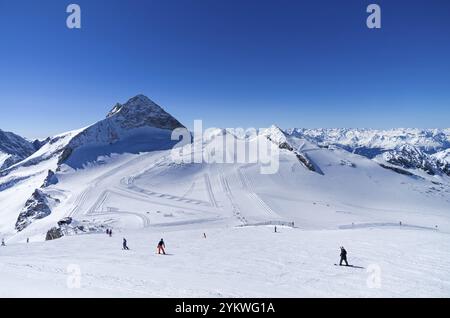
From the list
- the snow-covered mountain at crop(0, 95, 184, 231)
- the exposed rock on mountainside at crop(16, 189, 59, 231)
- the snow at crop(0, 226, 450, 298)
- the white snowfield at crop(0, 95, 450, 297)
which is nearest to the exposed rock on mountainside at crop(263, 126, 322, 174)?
the white snowfield at crop(0, 95, 450, 297)

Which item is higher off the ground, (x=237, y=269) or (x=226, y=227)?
(x=237, y=269)

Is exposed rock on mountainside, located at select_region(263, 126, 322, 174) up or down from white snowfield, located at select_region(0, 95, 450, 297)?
up

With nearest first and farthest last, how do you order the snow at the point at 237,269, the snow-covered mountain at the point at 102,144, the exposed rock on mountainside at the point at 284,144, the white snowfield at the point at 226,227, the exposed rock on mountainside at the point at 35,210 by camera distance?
the snow at the point at 237,269 → the white snowfield at the point at 226,227 → the exposed rock on mountainside at the point at 35,210 → the exposed rock on mountainside at the point at 284,144 → the snow-covered mountain at the point at 102,144

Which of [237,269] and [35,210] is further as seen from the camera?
[35,210]

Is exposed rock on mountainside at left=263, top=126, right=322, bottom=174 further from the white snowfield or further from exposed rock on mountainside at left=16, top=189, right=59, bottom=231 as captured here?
exposed rock on mountainside at left=16, top=189, right=59, bottom=231

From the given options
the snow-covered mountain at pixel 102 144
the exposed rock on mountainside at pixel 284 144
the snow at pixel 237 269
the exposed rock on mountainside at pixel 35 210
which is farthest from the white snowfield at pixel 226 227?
the exposed rock on mountainside at pixel 35 210

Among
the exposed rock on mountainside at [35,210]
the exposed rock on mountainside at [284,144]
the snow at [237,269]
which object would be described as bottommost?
the exposed rock on mountainside at [35,210]

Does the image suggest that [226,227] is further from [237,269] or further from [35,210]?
[35,210]

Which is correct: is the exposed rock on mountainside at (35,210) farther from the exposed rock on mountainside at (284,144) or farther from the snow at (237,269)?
the exposed rock on mountainside at (284,144)

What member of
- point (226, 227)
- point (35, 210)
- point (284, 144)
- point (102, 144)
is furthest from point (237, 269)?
point (102, 144)

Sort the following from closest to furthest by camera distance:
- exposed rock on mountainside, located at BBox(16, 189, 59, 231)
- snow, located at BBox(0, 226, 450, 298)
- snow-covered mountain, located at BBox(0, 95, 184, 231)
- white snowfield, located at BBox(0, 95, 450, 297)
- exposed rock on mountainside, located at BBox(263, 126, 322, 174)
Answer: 1. snow, located at BBox(0, 226, 450, 298)
2. white snowfield, located at BBox(0, 95, 450, 297)
3. exposed rock on mountainside, located at BBox(16, 189, 59, 231)
4. exposed rock on mountainside, located at BBox(263, 126, 322, 174)
5. snow-covered mountain, located at BBox(0, 95, 184, 231)
